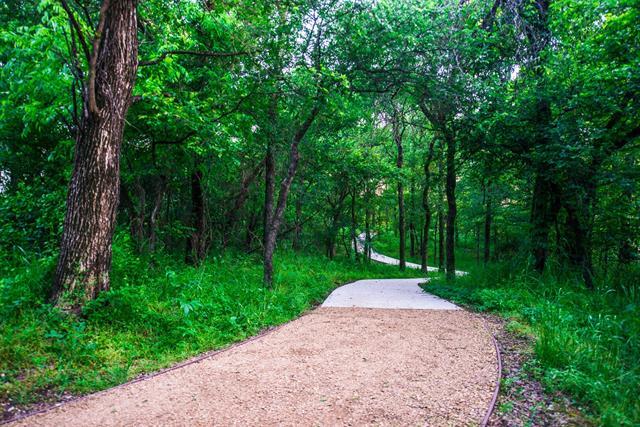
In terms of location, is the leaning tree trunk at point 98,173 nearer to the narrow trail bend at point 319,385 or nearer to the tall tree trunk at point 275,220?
the narrow trail bend at point 319,385

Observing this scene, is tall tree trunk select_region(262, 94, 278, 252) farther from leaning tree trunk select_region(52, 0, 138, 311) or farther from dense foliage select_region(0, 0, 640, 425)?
leaning tree trunk select_region(52, 0, 138, 311)

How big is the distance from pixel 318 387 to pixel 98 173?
3.63m

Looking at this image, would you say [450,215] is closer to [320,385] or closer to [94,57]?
[320,385]

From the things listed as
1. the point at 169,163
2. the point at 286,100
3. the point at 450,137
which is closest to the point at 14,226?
the point at 169,163

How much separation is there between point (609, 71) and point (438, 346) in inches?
217

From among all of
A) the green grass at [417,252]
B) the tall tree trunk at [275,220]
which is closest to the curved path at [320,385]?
the tall tree trunk at [275,220]

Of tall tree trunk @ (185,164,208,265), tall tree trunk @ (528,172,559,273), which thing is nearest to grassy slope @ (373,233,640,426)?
tall tree trunk @ (528,172,559,273)

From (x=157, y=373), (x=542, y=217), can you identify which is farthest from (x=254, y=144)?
(x=542, y=217)

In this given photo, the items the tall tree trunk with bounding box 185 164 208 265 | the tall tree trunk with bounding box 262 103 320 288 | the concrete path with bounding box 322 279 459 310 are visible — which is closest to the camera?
the concrete path with bounding box 322 279 459 310

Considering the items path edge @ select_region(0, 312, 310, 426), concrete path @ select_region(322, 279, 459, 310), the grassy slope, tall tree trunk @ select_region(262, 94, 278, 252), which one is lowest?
concrete path @ select_region(322, 279, 459, 310)

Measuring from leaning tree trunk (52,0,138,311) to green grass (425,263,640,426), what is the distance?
5.12 metres

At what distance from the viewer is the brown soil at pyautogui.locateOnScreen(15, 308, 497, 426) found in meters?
2.59

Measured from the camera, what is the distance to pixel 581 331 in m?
4.11

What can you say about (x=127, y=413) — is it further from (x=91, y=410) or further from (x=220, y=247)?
(x=220, y=247)
